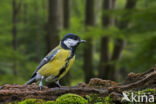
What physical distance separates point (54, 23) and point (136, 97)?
4.52 metres

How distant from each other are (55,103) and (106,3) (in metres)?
7.71

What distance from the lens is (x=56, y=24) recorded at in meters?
5.94

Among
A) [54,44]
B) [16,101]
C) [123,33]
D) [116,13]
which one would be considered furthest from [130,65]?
[16,101]

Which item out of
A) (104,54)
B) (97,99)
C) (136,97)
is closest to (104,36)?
(104,54)

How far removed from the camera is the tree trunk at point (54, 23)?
588cm

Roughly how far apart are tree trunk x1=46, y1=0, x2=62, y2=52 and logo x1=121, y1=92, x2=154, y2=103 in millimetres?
4213

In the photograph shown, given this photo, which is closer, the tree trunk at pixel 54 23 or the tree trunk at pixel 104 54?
the tree trunk at pixel 54 23

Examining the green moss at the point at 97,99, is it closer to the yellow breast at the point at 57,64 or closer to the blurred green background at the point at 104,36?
the yellow breast at the point at 57,64

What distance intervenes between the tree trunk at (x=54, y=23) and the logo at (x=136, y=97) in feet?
13.8

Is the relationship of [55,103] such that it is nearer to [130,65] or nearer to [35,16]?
[130,65]

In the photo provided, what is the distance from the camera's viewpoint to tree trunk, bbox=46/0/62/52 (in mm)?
5879

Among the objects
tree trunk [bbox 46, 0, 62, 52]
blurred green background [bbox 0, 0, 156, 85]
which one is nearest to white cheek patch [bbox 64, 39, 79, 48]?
blurred green background [bbox 0, 0, 156, 85]

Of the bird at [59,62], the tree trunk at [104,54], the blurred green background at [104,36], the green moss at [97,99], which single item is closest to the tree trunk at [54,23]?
the blurred green background at [104,36]

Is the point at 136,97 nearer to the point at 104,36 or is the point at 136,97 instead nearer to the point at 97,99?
the point at 97,99
